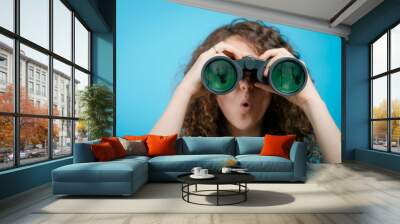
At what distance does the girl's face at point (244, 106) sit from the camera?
730cm

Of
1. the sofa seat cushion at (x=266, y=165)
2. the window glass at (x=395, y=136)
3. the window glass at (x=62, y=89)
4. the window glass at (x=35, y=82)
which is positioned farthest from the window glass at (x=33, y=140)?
the window glass at (x=395, y=136)

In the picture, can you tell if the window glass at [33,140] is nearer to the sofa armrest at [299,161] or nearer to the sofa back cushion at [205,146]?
the sofa back cushion at [205,146]

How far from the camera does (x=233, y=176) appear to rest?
4.41 meters

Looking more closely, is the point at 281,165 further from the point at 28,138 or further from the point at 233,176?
the point at 28,138

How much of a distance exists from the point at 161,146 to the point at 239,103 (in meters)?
2.01

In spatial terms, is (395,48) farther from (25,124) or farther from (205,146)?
(25,124)

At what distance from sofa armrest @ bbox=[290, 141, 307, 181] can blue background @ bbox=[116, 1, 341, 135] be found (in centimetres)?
254

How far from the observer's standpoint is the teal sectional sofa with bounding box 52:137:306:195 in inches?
176

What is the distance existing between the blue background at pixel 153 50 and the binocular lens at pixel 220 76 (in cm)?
105

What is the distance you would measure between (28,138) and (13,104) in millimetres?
654

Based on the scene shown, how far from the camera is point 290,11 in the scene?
292 inches

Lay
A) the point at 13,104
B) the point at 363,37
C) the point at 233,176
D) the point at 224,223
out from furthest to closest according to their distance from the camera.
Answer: the point at 363,37
the point at 13,104
the point at 233,176
the point at 224,223

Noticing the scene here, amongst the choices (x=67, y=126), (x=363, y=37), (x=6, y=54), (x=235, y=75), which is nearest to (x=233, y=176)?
(x=235, y=75)

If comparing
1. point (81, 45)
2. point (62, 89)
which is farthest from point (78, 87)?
point (81, 45)
